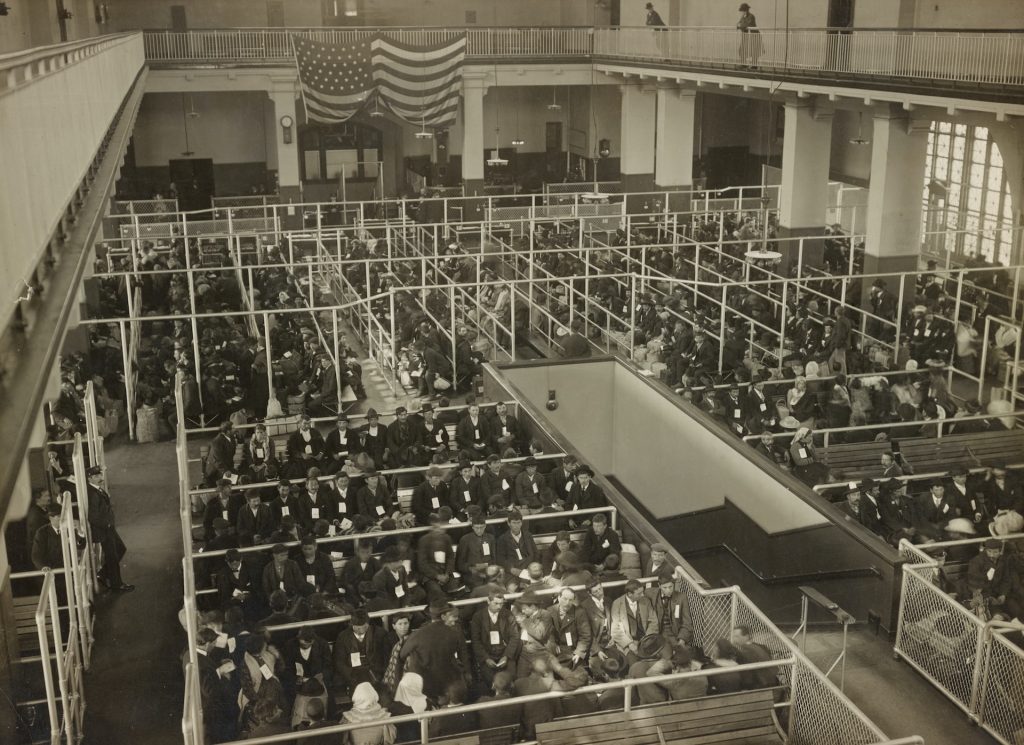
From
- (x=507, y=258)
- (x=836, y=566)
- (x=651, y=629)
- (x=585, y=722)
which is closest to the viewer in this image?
(x=585, y=722)

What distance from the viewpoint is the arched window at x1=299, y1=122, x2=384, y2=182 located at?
128ft

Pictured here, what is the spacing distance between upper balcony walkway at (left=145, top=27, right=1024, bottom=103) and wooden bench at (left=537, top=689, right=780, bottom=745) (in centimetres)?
1165

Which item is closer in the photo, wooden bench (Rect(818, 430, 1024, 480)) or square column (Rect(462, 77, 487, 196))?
wooden bench (Rect(818, 430, 1024, 480))

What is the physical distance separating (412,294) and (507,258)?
18.5 ft

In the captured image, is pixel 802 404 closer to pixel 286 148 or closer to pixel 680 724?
pixel 680 724

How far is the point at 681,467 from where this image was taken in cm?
1652

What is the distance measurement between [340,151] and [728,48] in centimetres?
1619

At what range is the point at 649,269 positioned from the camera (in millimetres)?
21812

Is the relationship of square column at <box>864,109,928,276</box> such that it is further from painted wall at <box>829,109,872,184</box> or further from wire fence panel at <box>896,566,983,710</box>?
wire fence panel at <box>896,566,983,710</box>

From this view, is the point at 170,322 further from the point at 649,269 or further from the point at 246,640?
the point at 246,640

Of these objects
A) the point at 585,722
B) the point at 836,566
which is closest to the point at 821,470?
the point at 836,566

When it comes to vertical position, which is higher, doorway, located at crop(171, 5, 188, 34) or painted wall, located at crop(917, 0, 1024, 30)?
doorway, located at crop(171, 5, 188, 34)

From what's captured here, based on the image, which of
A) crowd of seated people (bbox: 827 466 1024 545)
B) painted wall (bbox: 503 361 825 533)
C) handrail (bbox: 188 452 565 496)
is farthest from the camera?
painted wall (bbox: 503 361 825 533)

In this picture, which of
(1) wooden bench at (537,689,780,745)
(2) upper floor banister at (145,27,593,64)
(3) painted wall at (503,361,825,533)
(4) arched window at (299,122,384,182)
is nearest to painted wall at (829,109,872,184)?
(2) upper floor banister at (145,27,593,64)
